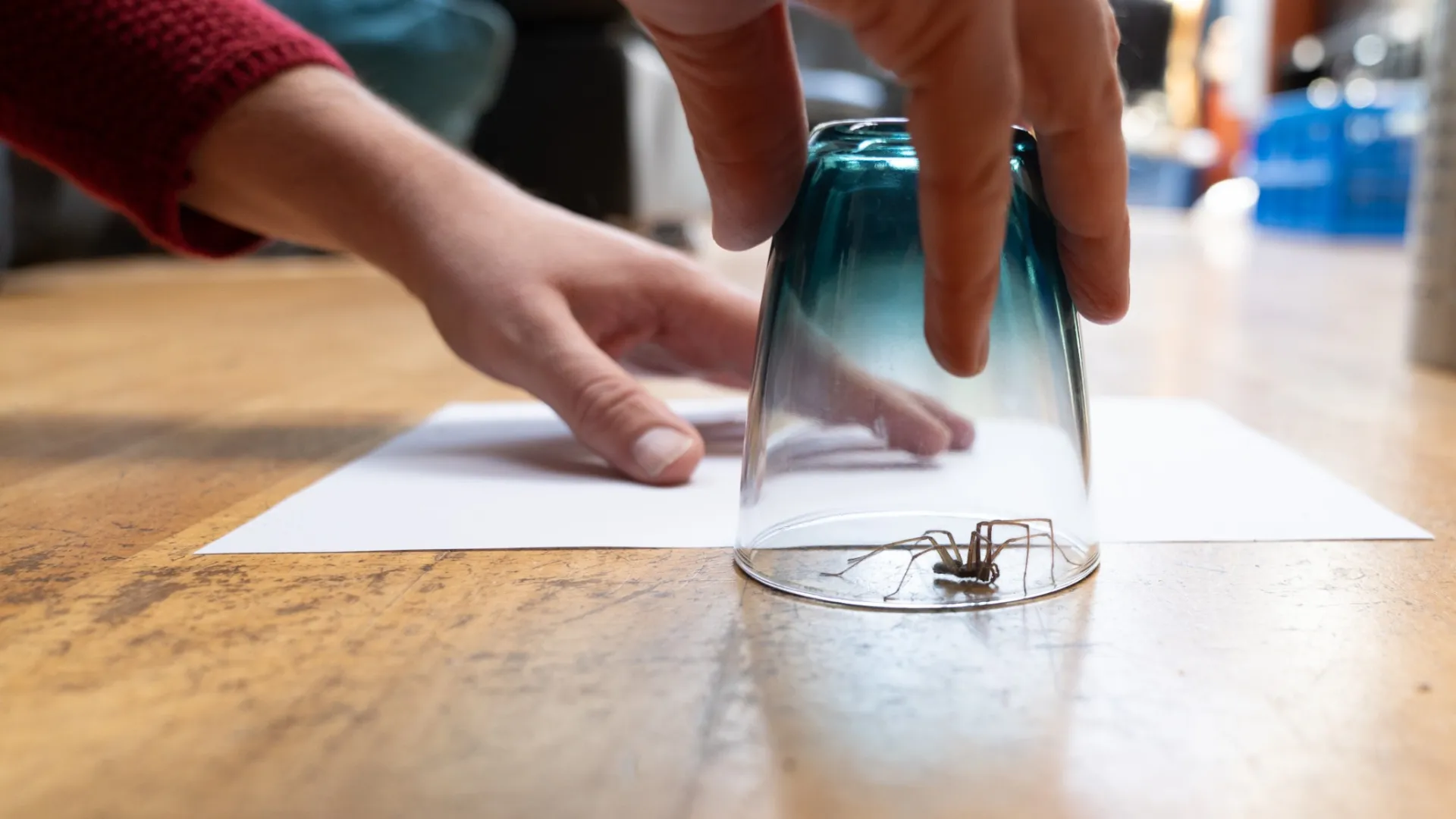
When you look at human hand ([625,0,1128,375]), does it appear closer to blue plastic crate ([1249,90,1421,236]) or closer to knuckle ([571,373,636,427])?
knuckle ([571,373,636,427])

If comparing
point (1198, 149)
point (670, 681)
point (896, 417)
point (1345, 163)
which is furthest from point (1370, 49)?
point (670, 681)

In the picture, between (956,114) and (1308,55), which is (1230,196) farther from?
(956,114)

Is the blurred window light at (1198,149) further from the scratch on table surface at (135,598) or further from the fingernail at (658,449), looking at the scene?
the scratch on table surface at (135,598)

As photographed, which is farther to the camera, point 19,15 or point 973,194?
point 19,15

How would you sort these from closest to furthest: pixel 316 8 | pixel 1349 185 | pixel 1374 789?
pixel 1374 789 → pixel 316 8 → pixel 1349 185

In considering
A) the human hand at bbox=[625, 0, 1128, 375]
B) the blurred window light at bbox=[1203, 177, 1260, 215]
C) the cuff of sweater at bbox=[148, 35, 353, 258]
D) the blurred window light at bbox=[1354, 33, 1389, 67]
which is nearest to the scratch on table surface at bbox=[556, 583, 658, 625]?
the human hand at bbox=[625, 0, 1128, 375]

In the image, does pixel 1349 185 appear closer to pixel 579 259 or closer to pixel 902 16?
pixel 579 259

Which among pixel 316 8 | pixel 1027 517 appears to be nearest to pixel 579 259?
pixel 1027 517
